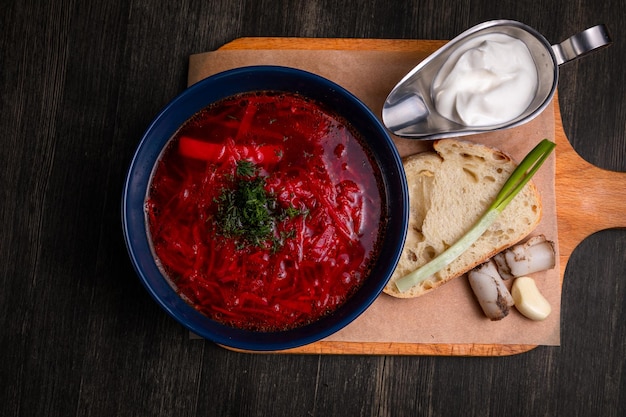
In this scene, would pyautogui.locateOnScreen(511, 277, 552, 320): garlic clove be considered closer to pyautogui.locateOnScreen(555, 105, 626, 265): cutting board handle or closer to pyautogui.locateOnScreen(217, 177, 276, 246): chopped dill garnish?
pyautogui.locateOnScreen(555, 105, 626, 265): cutting board handle

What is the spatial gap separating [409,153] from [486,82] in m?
0.50

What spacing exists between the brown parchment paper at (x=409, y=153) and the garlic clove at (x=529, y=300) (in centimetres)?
5

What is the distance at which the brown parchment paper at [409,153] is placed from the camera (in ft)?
8.91

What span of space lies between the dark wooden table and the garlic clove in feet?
0.81

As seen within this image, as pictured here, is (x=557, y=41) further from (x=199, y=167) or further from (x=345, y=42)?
(x=199, y=167)

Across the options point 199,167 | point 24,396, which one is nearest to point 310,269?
point 199,167

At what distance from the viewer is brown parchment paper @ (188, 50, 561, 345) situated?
2715mm

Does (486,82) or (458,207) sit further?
(458,207)

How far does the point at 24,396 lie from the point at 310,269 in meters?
1.68

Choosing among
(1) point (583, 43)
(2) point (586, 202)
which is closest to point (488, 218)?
(2) point (586, 202)

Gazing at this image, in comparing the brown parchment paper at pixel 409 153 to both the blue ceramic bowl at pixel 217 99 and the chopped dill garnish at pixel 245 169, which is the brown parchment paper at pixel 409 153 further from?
the chopped dill garnish at pixel 245 169

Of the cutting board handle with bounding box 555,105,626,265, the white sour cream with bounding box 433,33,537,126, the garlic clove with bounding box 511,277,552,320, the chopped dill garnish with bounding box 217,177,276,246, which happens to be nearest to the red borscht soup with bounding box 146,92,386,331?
the chopped dill garnish with bounding box 217,177,276,246

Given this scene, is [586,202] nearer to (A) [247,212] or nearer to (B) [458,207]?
(B) [458,207]

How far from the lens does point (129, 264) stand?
112 inches
